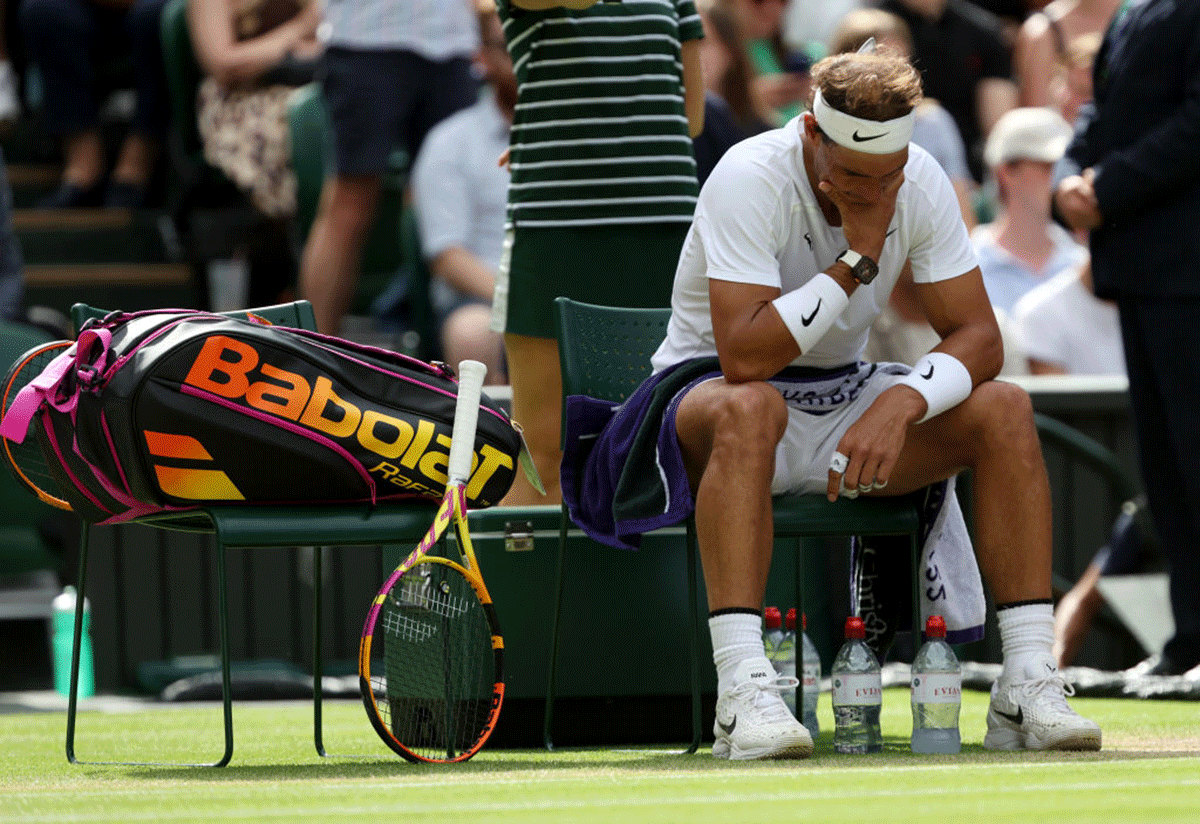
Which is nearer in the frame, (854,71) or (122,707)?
(854,71)

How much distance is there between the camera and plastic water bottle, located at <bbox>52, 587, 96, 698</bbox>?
6.52 meters

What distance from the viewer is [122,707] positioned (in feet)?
20.6

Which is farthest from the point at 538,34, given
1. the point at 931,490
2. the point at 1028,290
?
the point at 1028,290

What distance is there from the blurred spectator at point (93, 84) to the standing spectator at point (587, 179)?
444 centimetres

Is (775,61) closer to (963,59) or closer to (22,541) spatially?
(963,59)

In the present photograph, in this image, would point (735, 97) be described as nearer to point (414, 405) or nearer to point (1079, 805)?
point (414, 405)

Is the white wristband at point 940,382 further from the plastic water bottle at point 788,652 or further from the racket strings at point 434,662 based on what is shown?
the racket strings at point 434,662

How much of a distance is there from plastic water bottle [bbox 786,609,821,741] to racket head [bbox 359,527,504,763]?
29.3 inches

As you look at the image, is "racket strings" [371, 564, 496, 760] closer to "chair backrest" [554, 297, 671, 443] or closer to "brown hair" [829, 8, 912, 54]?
"chair backrest" [554, 297, 671, 443]

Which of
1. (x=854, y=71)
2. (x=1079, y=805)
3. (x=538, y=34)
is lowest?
(x=1079, y=805)

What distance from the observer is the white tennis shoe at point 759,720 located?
381 cm

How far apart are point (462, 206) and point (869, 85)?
12.3ft

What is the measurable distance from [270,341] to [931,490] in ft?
4.67

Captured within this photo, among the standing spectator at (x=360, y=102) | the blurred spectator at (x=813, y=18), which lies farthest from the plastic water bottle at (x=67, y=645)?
the blurred spectator at (x=813, y=18)
